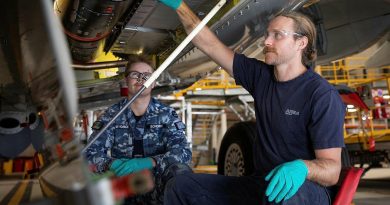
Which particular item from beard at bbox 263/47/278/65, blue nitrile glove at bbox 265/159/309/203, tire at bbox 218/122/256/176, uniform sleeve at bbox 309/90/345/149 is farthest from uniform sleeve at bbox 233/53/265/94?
tire at bbox 218/122/256/176

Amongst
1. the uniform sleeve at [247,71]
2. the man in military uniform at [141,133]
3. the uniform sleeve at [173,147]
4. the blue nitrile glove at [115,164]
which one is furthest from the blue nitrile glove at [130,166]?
the uniform sleeve at [247,71]

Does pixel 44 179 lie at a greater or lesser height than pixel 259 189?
greater

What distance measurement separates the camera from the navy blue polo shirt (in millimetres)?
1769

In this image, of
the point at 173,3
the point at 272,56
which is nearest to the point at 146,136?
the point at 173,3

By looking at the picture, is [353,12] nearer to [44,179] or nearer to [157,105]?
[157,105]

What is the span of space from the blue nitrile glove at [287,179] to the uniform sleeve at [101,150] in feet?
3.60

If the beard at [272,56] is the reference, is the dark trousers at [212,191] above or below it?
below

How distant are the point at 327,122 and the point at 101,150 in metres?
1.45

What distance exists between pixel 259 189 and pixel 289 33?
32.1 inches

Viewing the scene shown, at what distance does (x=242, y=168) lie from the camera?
357 cm

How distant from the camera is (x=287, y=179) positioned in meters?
1.58

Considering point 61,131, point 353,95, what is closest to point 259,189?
point 61,131

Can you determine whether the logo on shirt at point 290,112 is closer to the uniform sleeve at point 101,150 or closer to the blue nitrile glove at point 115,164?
the blue nitrile glove at point 115,164

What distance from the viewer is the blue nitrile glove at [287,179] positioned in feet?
5.20
